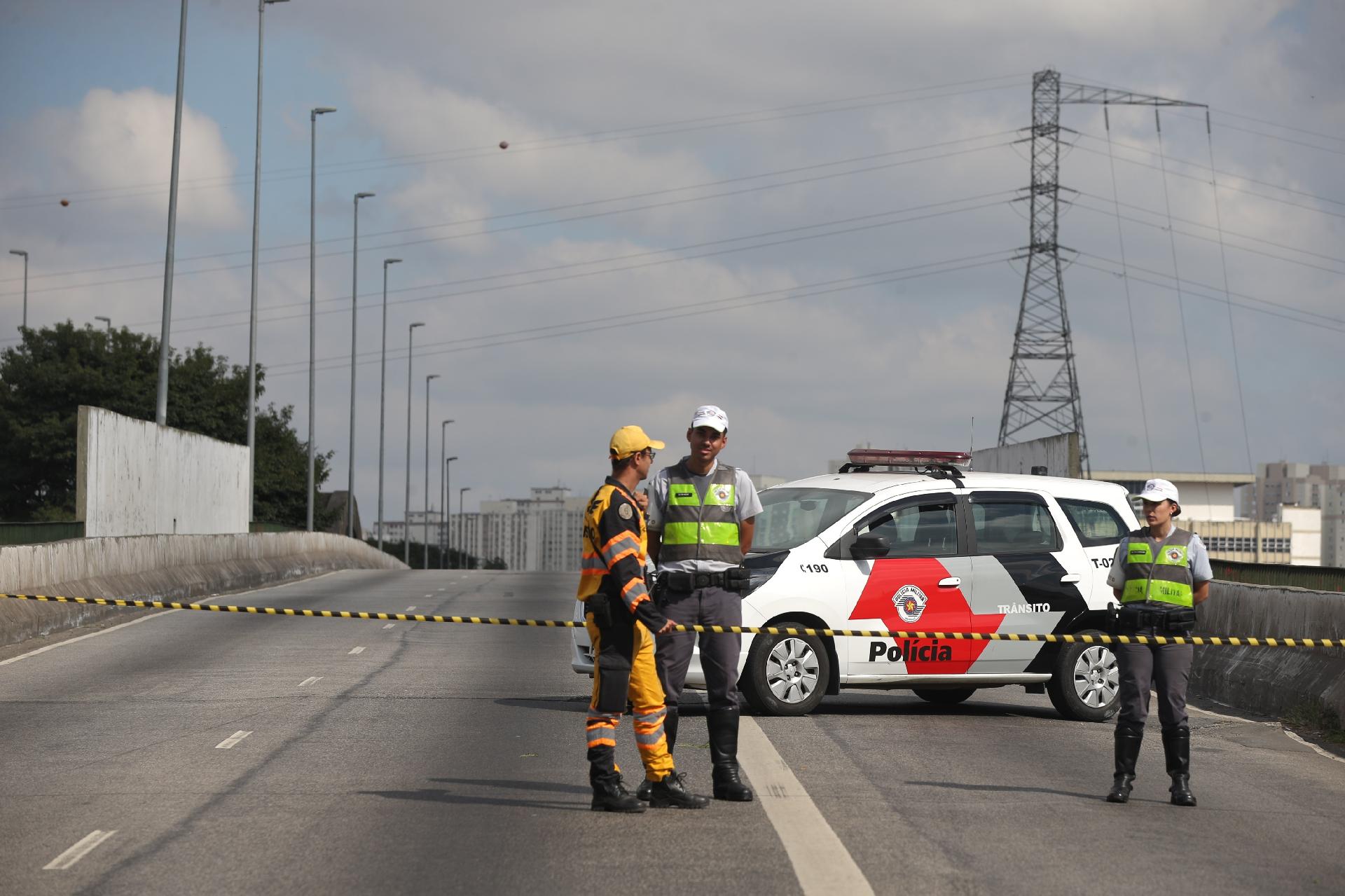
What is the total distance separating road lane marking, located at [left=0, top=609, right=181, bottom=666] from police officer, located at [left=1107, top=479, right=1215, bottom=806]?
11.0 meters

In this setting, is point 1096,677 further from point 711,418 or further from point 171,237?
point 171,237

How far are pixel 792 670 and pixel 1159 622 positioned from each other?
145 inches

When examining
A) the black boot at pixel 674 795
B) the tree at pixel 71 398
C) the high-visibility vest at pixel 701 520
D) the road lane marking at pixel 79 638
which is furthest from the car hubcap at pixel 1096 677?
the tree at pixel 71 398

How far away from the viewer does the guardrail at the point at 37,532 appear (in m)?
20.5

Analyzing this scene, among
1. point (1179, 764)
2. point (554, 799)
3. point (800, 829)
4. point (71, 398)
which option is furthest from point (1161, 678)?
point (71, 398)

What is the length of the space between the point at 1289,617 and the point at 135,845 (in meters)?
10.3

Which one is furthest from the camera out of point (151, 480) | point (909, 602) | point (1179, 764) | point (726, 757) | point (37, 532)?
point (151, 480)

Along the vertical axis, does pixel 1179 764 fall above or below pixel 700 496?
below

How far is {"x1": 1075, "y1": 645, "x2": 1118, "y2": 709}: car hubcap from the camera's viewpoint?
1343 centimetres

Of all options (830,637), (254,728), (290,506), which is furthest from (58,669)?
(290,506)

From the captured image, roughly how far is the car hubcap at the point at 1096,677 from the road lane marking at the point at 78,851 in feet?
25.8

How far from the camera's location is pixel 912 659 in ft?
42.9

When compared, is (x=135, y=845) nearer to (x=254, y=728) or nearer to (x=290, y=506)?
(x=254, y=728)

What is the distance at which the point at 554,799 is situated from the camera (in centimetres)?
902
